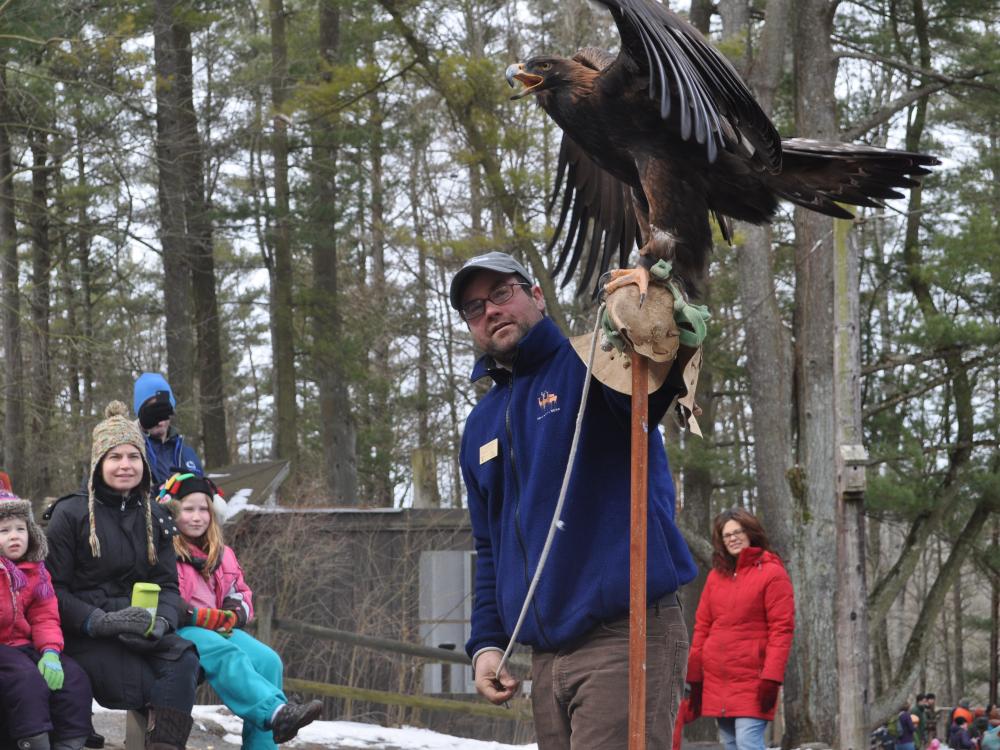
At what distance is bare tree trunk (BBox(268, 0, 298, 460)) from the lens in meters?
18.9

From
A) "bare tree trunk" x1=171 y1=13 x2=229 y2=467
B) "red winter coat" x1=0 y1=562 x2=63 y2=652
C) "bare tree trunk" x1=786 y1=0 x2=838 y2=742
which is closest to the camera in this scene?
"red winter coat" x1=0 y1=562 x2=63 y2=652

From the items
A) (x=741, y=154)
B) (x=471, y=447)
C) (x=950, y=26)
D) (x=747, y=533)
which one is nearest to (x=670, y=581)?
(x=471, y=447)

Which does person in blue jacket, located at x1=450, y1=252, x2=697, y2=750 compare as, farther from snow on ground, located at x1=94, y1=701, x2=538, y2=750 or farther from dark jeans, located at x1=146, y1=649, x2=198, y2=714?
snow on ground, located at x1=94, y1=701, x2=538, y2=750

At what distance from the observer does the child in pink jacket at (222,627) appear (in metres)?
5.30

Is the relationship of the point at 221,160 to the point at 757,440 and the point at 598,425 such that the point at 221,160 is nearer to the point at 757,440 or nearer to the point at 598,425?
the point at 757,440

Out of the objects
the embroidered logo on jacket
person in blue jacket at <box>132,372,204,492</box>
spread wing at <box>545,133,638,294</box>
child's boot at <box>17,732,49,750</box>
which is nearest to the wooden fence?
person in blue jacket at <box>132,372,204,492</box>

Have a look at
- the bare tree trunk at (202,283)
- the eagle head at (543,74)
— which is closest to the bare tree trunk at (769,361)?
the bare tree trunk at (202,283)

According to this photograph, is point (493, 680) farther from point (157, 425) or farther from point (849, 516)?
point (849, 516)

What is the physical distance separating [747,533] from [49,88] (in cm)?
1009

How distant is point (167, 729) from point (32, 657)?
57 cm

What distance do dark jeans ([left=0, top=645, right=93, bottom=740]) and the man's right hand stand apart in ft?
6.76

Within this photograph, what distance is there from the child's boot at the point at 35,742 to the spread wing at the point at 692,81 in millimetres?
3073

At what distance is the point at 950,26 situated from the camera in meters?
15.0

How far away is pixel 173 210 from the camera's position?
1599 centimetres
